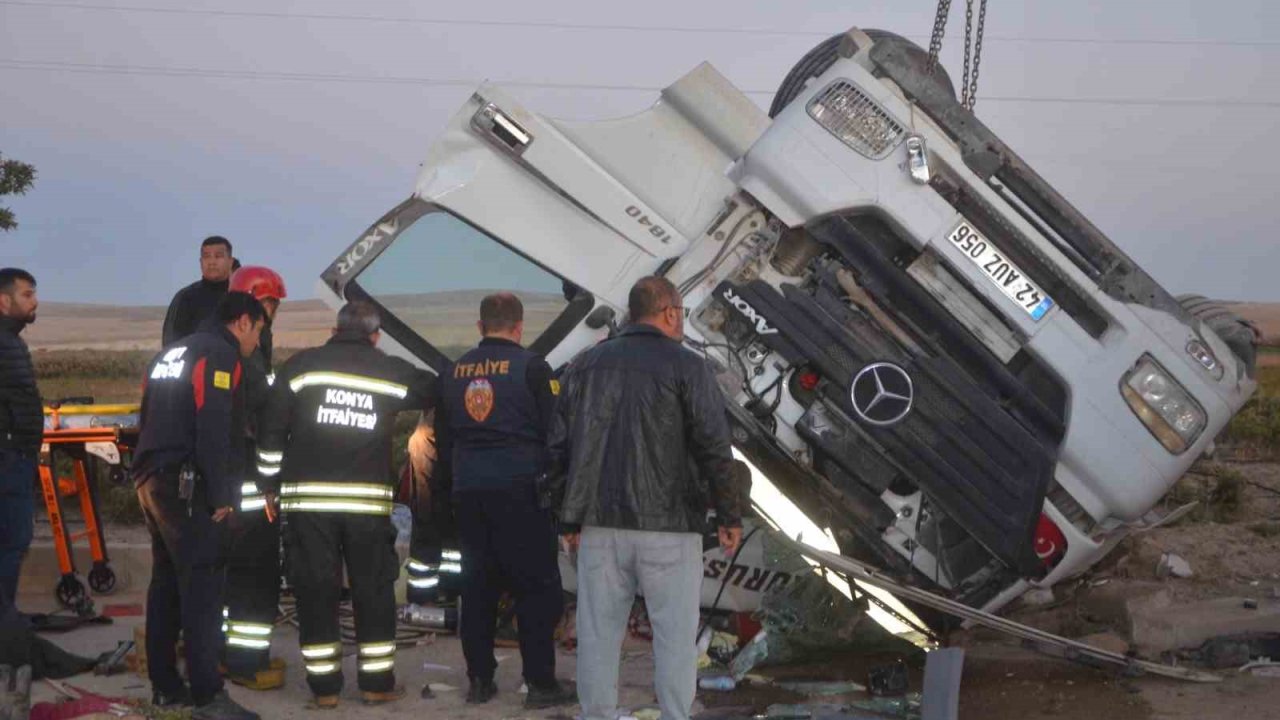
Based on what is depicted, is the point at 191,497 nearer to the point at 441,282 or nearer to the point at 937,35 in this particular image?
the point at 441,282

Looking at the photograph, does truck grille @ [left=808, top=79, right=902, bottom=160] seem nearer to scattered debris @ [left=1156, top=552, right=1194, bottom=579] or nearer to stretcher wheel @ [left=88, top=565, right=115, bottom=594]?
scattered debris @ [left=1156, top=552, right=1194, bottom=579]

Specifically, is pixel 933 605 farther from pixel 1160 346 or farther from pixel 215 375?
pixel 215 375

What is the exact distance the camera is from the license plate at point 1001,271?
21.7 feet

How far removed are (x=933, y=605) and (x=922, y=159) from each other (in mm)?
1857

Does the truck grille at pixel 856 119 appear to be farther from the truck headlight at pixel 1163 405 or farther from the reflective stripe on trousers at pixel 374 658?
the reflective stripe on trousers at pixel 374 658

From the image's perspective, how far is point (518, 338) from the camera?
676 centimetres

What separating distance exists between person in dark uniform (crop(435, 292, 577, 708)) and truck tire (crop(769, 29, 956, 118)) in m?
1.93

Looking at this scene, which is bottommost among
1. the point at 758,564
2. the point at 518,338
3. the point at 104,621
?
the point at 104,621

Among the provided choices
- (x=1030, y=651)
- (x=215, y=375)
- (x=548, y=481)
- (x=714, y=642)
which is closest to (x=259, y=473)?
(x=215, y=375)

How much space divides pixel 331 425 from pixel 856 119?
2552mm

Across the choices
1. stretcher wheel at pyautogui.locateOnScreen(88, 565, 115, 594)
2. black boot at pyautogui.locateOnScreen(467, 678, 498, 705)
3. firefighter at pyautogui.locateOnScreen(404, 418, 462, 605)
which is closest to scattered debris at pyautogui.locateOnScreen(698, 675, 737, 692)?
black boot at pyautogui.locateOnScreen(467, 678, 498, 705)

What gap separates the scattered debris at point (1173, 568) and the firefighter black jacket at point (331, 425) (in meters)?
4.80

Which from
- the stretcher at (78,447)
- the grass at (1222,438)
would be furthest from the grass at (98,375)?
the stretcher at (78,447)

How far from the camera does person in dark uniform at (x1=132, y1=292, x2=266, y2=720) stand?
609 centimetres
